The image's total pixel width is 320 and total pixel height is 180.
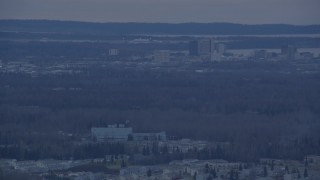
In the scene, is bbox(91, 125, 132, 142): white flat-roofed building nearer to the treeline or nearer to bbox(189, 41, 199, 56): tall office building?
the treeline

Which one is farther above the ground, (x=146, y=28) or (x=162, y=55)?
(x=146, y=28)

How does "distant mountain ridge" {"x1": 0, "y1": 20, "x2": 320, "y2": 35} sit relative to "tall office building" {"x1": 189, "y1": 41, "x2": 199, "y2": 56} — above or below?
above

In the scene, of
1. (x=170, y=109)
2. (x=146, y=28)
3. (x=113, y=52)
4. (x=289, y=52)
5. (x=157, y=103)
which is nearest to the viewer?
(x=170, y=109)

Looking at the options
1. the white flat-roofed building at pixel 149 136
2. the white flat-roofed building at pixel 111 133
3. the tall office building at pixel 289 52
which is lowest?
the white flat-roofed building at pixel 149 136

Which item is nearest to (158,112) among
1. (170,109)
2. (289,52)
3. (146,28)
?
(170,109)

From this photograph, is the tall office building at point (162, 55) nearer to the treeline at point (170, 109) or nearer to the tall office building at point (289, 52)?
the tall office building at point (289, 52)

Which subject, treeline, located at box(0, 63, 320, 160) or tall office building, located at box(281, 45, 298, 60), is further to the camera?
tall office building, located at box(281, 45, 298, 60)

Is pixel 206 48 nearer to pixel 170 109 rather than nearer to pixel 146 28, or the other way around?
pixel 146 28

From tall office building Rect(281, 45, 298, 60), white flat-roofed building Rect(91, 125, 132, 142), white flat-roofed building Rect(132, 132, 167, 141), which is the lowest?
white flat-roofed building Rect(132, 132, 167, 141)

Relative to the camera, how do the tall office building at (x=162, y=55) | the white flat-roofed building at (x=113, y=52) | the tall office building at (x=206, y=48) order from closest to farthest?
the tall office building at (x=162, y=55), the white flat-roofed building at (x=113, y=52), the tall office building at (x=206, y=48)

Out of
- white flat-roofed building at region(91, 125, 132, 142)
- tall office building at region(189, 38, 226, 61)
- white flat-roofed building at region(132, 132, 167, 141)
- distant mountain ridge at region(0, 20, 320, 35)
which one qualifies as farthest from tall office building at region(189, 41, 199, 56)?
white flat-roofed building at region(132, 132, 167, 141)

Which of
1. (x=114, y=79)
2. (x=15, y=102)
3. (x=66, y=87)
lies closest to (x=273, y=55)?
(x=114, y=79)

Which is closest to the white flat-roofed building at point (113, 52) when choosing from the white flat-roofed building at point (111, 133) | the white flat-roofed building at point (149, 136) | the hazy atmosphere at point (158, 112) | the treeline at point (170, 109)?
the hazy atmosphere at point (158, 112)
